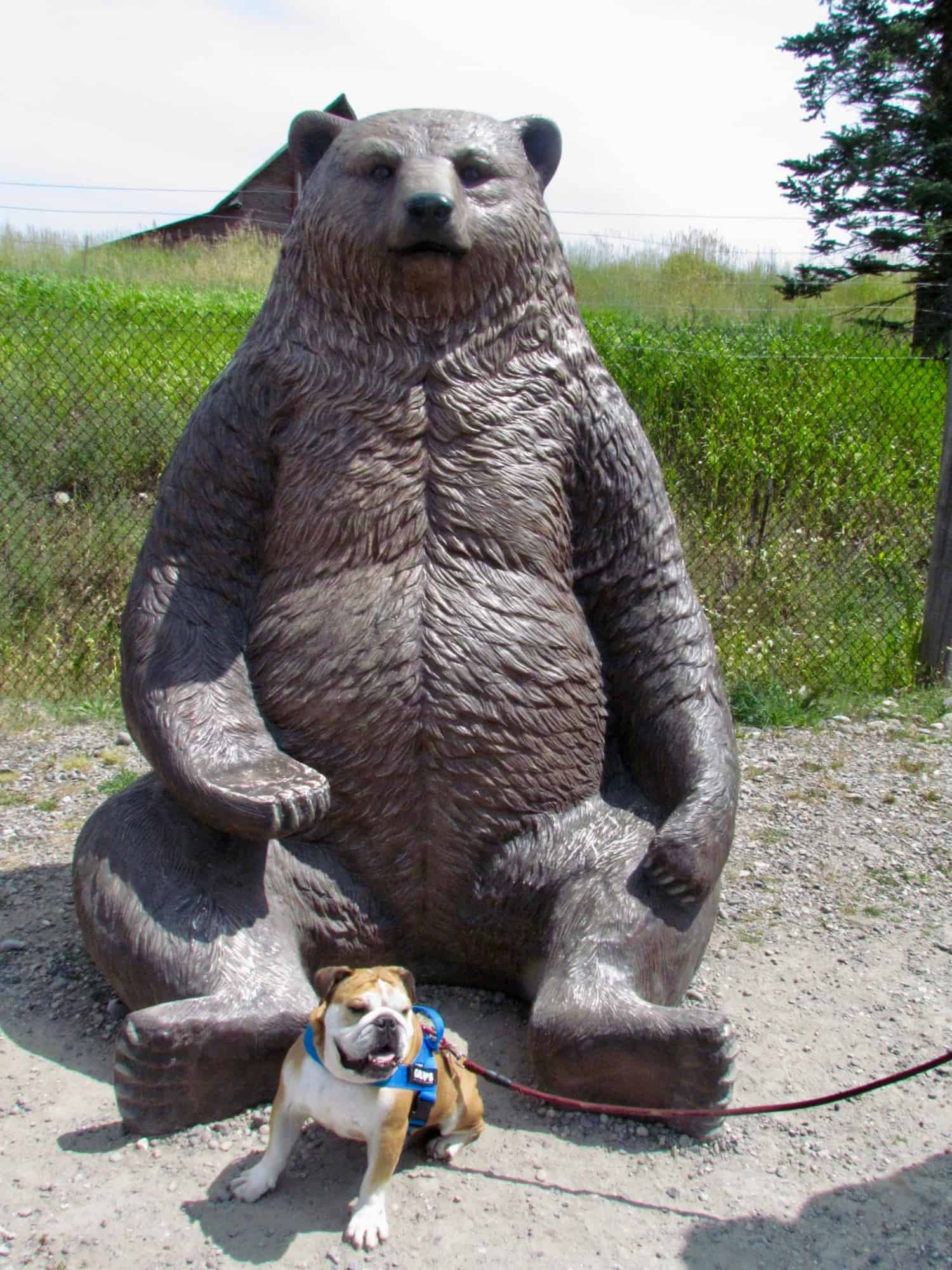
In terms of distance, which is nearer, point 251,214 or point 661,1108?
point 661,1108

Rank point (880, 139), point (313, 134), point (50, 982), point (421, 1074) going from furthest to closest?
point (880, 139)
point (50, 982)
point (313, 134)
point (421, 1074)

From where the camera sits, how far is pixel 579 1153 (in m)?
2.08

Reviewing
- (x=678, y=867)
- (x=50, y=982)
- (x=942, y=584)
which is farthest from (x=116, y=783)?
(x=942, y=584)

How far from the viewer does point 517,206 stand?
7.70 feet

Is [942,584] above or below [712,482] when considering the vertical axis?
below

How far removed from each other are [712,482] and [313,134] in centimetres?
477

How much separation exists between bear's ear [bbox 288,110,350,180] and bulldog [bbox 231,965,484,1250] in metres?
1.77

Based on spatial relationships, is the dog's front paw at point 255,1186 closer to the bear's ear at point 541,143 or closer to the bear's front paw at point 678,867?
the bear's front paw at point 678,867

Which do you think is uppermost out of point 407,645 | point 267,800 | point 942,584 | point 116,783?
point 407,645

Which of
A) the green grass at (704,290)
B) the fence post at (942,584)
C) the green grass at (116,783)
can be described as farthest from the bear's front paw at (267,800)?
the green grass at (704,290)

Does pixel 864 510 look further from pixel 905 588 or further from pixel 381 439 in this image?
pixel 381 439

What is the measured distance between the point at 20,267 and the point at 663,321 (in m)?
7.44

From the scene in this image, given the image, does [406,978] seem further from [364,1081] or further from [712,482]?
[712,482]

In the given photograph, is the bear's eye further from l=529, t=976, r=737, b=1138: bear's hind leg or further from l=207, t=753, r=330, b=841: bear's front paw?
l=529, t=976, r=737, b=1138: bear's hind leg
